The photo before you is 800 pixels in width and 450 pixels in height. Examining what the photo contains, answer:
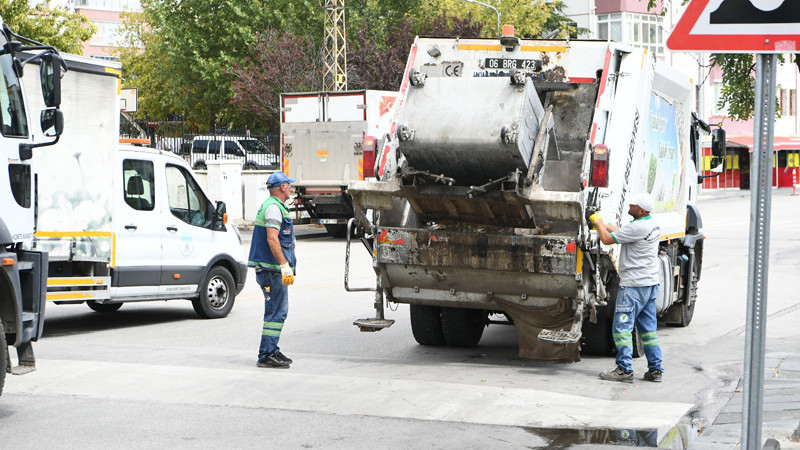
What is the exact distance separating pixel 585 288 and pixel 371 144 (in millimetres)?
2276

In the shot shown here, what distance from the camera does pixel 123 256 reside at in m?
12.0

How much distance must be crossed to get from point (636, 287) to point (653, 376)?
2.47 feet

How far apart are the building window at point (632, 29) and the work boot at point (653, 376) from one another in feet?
157

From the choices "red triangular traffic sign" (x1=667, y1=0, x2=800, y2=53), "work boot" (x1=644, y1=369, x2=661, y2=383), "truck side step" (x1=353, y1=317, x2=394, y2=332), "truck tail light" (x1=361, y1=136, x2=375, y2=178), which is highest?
"red triangular traffic sign" (x1=667, y1=0, x2=800, y2=53)

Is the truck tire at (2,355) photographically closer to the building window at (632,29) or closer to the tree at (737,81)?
the tree at (737,81)

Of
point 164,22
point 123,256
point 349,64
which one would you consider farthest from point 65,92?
point 164,22

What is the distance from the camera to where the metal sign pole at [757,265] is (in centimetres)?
451

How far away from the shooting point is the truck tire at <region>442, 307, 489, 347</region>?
10758 mm

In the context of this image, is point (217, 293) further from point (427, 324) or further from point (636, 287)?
point (636, 287)

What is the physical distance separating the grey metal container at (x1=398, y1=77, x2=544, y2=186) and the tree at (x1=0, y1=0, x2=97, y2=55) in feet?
75.3

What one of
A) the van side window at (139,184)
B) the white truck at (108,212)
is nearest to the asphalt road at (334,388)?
the white truck at (108,212)

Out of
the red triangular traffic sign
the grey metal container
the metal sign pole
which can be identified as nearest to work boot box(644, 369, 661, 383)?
the grey metal container

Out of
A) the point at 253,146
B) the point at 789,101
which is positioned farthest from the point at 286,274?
the point at 789,101

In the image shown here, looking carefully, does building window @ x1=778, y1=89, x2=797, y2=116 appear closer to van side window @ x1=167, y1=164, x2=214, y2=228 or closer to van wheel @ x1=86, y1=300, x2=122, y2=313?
van side window @ x1=167, y1=164, x2=214, y2=228
